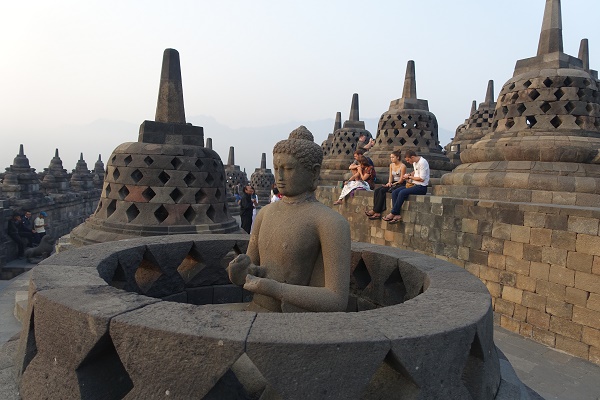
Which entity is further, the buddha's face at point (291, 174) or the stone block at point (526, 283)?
the stone block at point (526, 283)

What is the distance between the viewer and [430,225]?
6805 mm

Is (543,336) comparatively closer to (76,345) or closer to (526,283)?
(526,283)

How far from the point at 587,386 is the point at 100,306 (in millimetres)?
4653

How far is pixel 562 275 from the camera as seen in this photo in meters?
5.02

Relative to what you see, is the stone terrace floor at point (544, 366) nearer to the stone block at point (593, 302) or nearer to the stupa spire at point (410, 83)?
the stone block at point (593, 302)

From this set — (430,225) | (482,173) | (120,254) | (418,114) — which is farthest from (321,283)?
(418,114)

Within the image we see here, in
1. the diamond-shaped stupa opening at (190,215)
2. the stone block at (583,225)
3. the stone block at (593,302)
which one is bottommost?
the stone block at (593,302)

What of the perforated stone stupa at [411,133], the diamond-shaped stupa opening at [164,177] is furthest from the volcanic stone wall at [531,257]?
the perforated stone stupa at [411,133]

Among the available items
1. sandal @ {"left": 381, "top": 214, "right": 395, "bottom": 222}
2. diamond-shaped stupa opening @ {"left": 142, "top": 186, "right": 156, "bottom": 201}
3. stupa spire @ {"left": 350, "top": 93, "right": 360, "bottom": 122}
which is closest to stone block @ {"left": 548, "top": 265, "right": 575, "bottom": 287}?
sandal @ {"left": 381, "top": 214, "right": 395, "bottom": 222}

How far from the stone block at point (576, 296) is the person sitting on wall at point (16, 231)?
1232 centimetres

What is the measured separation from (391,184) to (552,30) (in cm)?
396

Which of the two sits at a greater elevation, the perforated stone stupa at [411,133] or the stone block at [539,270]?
the perforated stone stupa at [411,133]

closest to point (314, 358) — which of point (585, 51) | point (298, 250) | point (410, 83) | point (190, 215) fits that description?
point (298, 250)

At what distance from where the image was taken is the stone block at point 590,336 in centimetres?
467
